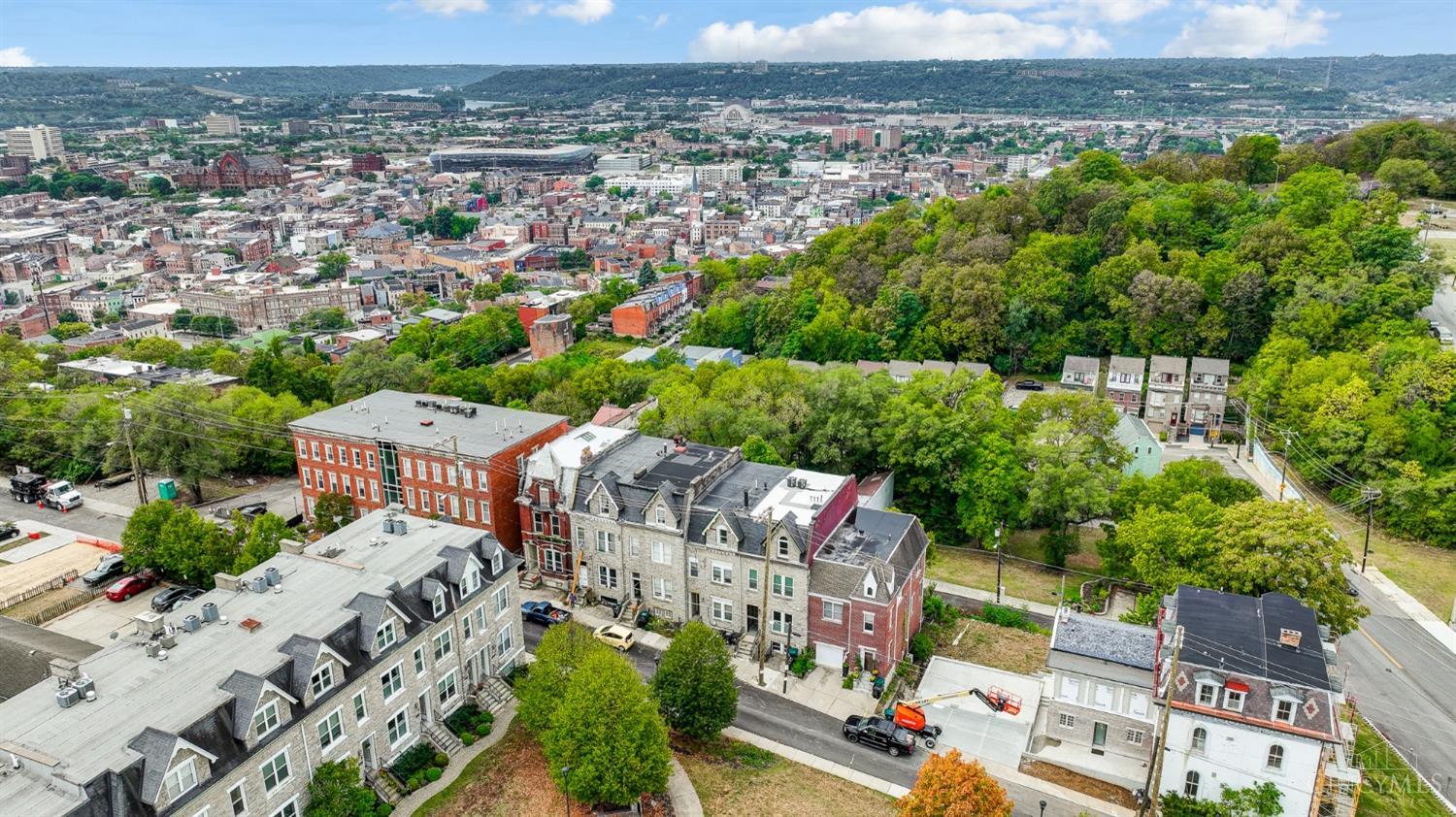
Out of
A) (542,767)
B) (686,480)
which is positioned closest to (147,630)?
(542,767)

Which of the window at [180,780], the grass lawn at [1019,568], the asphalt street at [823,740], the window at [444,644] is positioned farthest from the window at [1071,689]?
the window at [180,780]

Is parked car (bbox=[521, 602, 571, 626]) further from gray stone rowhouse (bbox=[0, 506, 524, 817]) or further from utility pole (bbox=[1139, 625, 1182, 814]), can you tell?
utility pole (bbox=[1139, 625, 1182, 814])

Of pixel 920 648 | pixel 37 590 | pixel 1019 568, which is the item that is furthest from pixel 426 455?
pixel 1019 568

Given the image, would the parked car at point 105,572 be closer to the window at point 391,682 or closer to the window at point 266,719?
the window at point 391,682

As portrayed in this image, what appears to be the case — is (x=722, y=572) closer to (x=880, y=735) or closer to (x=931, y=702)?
(x=880, y=735)

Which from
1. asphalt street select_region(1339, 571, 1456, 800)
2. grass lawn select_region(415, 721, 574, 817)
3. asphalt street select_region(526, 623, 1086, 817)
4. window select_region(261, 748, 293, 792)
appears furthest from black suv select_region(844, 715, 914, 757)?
window select_region(261, 748, 293, 792)
